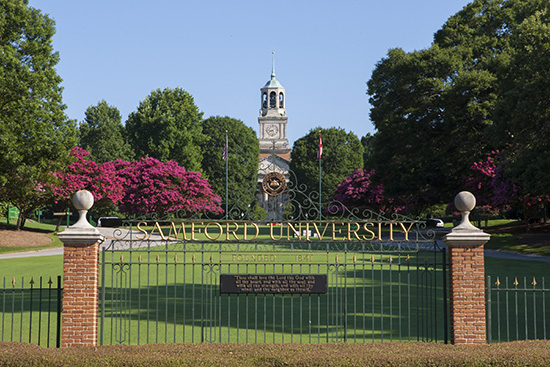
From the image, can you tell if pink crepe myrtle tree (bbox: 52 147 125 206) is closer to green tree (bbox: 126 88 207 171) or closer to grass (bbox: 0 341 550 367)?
green tree (bbox: 126 88 207 171)

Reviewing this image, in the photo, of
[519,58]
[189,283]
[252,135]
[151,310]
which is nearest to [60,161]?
[189,283]

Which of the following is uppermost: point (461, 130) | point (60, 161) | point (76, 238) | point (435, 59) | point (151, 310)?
point (435, 59)

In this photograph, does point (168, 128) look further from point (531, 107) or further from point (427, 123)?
point (531, 107)

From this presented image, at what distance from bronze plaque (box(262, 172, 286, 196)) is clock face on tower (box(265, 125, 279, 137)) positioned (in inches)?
4055

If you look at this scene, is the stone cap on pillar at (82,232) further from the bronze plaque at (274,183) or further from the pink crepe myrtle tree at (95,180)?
the pink crepe myrtle tree at (95,180)

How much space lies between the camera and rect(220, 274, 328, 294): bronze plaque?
33.6 ft

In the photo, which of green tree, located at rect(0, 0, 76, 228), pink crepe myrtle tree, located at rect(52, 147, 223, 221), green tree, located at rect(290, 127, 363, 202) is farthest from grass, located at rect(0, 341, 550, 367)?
green tree, located at rect(290, 127, 363, 202)

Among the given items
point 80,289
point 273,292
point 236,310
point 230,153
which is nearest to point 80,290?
point 80,289

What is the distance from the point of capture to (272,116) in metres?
114

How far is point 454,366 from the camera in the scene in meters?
7.88

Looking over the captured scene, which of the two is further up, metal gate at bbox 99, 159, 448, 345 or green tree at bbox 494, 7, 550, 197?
green tree at bbox 494, 7, 550, 197

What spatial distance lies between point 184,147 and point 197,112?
5.39 meters

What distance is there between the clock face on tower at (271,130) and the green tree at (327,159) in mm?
31638

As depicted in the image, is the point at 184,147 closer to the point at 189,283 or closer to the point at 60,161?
the point at 60,161
